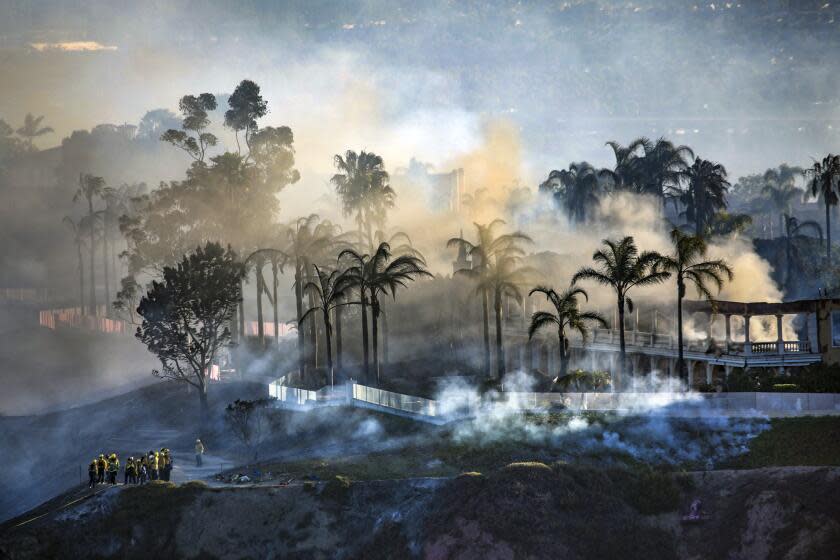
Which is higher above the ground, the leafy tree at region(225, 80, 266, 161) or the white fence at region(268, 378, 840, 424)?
the leafy tree at region(225, 80, 266, 161)

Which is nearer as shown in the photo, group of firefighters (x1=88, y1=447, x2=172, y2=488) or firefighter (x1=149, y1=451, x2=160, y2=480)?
group of firefighters (x1=88, y1=447, x2=172, y2=488)

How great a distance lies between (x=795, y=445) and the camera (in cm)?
5122

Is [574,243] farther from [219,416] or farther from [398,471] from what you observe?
[398,471]

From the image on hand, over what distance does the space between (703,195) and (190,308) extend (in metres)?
51.8

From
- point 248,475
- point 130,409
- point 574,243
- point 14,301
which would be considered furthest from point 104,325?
point 248,475

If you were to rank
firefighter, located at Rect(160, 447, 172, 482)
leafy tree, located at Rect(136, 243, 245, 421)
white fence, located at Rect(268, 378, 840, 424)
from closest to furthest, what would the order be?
firefighter, located at Rect(160, 447, 172, 482) < white fence, located at Rect(268, 378, 840, 424) < leafy tree, located at Rect(136, 243, 245, 421)

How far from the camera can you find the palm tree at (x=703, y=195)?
321 ft

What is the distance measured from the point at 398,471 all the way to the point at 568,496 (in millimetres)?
9624

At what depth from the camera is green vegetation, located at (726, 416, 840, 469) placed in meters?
50.2

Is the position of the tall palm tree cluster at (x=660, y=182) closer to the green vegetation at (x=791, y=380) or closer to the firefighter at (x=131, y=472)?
the green vegetation at (x=791, y=380)

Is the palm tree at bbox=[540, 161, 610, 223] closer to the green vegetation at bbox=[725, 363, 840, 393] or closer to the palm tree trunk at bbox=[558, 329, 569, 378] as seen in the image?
the palm tree trunk at bbox=[558, 329, 569, 378]

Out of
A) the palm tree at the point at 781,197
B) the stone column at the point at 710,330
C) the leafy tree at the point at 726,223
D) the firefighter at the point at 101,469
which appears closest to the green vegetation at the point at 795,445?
the stone column at the point at 710,330

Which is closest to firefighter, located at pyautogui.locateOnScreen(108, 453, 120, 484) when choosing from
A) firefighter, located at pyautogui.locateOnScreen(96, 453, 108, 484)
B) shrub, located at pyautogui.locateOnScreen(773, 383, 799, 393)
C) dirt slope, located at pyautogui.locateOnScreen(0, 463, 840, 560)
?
firefighter, located at pyautogui.locateOnScreen(96, 453, 108, 484)

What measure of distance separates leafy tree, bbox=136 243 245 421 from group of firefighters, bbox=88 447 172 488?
16973 mm
